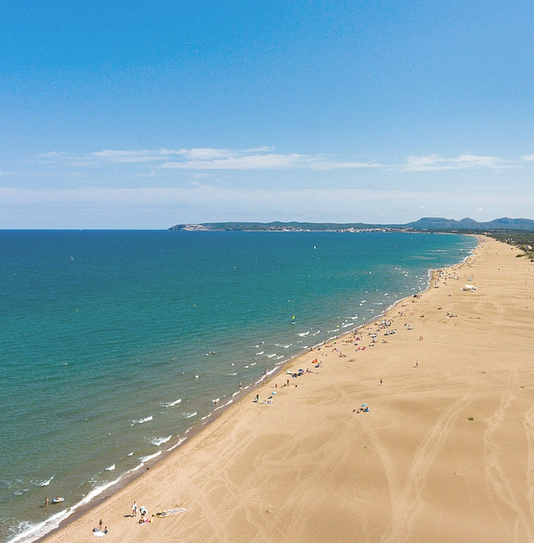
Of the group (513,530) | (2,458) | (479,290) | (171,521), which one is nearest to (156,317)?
(2,458)

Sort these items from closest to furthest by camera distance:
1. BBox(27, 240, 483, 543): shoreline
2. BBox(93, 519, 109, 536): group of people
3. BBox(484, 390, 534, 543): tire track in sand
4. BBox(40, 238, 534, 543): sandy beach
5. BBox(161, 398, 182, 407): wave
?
1. BBox(484, 390, 534, 543): tire track in sand
2. BBox(93, 519, 109, 536): group of people
3. BBox(40, 238, 534, 543): sandy beach
4. BBox(27, 240, 483, 543): shoreline
5. BBox(161, 398, 182, 407): wave

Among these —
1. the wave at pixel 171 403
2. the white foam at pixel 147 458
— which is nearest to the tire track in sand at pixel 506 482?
the white foam at pixel 147 458

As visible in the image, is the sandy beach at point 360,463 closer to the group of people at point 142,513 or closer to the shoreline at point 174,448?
the group of people at point 142,513

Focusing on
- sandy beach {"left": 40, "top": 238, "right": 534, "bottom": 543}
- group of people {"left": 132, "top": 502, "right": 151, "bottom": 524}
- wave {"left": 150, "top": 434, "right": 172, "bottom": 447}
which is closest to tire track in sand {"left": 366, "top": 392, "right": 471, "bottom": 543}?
sandy beach {"left": 40, "top": 238, "right": 534, "bottom": 543}

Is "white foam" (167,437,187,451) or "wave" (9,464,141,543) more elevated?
"white foam" (167,437,187,451)

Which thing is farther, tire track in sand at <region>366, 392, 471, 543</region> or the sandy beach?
the sandy beach

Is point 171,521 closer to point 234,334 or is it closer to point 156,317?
point 234,334

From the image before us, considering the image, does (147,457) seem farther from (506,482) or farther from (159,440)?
(506,482)

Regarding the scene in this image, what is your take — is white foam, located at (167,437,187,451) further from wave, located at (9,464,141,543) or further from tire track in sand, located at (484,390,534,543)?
tire track in sand, located at (484,390,534,543)
